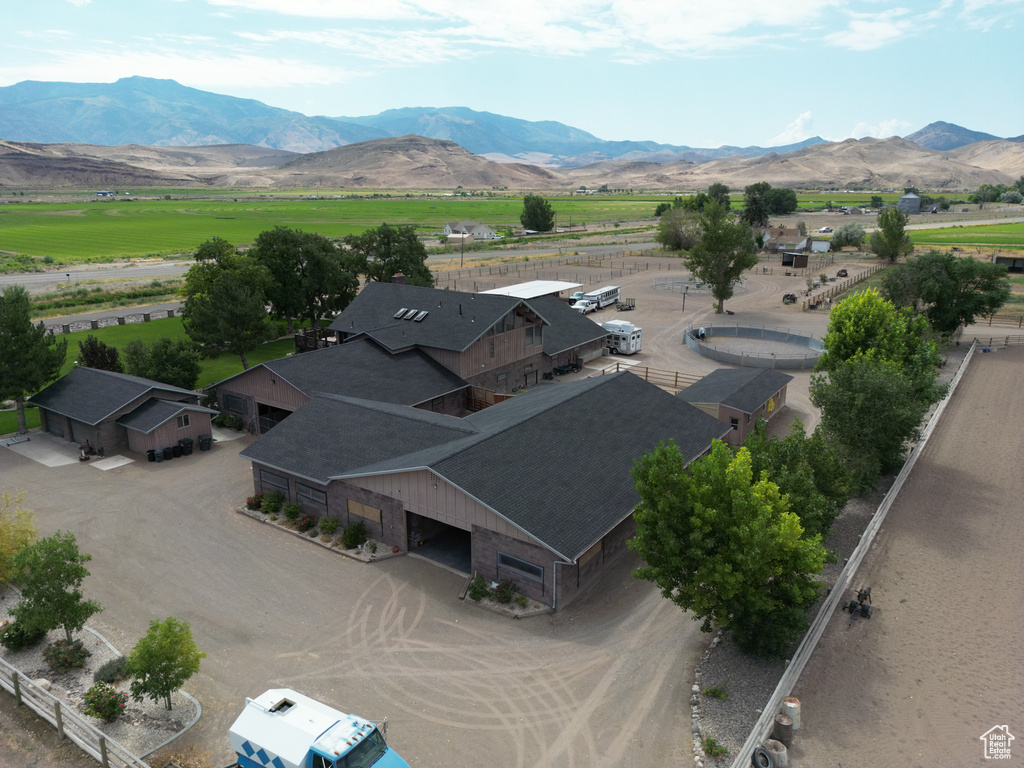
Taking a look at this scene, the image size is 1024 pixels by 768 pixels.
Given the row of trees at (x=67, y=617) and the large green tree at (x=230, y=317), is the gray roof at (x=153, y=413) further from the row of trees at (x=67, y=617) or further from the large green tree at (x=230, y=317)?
the row of trees at (x=67, y=617)

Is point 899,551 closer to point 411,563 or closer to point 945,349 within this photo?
point 411,563

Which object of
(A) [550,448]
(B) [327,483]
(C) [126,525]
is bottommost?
(C) [126,525]

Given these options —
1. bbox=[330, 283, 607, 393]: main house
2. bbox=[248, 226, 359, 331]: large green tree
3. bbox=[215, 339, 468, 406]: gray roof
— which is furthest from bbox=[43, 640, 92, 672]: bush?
bbox=[248, 226, 359, 331]: large green tree

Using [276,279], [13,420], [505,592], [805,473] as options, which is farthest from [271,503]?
[276,279]

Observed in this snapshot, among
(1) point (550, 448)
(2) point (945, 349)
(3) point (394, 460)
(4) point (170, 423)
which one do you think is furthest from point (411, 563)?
(2) point (945, 349)

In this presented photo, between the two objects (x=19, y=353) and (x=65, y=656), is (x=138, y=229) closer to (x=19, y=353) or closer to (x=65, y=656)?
(x=19, y=353)

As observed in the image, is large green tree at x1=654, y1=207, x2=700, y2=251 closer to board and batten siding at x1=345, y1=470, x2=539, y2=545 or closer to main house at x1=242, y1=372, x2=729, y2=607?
main house at x1=242, y1=372, x2=729, y2=607

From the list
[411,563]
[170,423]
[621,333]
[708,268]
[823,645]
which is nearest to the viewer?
[823,645]
